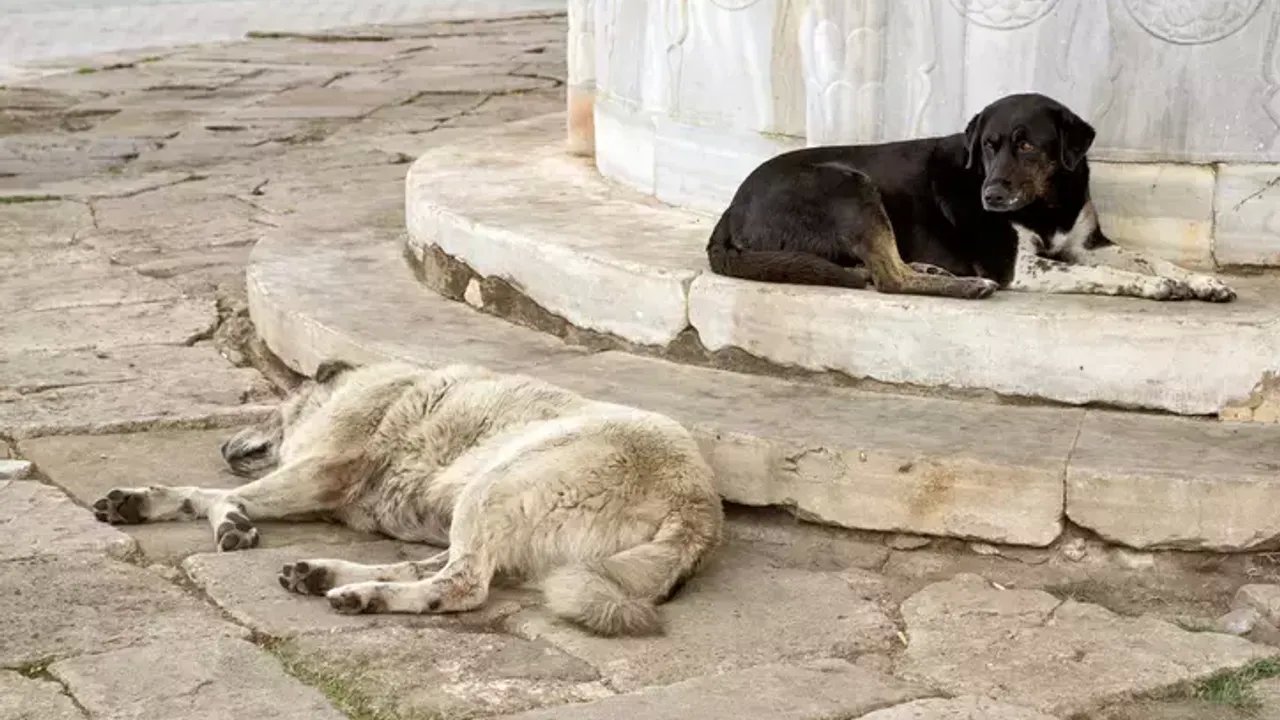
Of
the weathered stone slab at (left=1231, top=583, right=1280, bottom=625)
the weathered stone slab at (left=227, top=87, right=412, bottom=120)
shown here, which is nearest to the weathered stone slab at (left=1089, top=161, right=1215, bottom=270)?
the weathered stone slab at (left=1231, top=583, right=1280, bottom=625)

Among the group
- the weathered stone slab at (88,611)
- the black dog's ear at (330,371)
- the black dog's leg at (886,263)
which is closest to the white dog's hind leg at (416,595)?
the weathered stone slab at (88,611)

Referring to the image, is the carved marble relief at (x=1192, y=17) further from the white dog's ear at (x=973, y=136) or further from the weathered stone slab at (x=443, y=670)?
the weathered stone slab at (x=443, y=670)

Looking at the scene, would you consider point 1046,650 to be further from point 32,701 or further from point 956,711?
point 32,701

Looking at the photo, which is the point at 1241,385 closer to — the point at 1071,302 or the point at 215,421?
the point at 1071,302

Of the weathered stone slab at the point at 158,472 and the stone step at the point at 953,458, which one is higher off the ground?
the stone step at the point at 953,458

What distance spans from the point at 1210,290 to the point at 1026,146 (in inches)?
25.0

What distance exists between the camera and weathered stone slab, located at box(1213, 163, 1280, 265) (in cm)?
559

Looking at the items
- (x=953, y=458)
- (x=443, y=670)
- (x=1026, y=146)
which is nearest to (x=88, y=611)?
(x=443, y=670)

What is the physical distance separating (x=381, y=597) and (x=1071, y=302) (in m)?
2.10

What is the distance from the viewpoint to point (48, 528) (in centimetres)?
483

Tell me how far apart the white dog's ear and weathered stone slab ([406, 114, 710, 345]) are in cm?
86

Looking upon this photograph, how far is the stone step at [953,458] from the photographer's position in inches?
179

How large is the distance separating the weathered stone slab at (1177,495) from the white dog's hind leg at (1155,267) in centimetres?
Result: 65

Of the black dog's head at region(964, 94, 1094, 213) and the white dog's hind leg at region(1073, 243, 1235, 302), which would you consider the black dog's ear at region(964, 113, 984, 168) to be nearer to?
the black dog's head at region(964, 94, 1094, 213)
